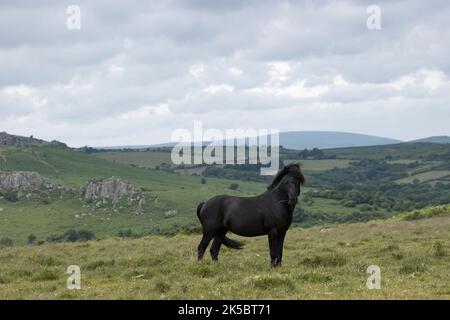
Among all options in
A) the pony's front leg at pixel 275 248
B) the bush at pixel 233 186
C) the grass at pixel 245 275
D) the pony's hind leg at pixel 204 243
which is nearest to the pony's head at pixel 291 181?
the pony's front leg at pixel 275 248

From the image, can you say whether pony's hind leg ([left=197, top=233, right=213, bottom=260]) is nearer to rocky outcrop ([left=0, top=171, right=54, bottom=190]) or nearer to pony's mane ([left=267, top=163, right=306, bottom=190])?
pony's mane ([left=267, top=163, right=306, bottom=190])

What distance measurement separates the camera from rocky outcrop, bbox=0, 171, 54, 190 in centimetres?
17455

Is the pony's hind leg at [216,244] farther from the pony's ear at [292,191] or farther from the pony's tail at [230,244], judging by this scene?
the pony's ear at [292,191]

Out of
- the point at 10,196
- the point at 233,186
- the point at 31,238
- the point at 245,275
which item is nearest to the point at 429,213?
the point at 245,275

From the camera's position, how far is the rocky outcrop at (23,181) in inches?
6872

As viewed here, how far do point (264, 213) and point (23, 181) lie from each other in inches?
6680

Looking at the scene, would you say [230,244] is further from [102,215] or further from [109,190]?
[109,190]

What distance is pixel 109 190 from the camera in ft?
553

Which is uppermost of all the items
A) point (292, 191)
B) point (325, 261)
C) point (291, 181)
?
point (291, 181)

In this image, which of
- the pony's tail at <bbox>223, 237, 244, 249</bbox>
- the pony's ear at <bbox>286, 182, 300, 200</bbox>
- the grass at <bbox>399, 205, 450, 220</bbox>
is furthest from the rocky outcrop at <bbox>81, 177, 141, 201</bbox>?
the pony's ear at <bbox>286, 182, 300, 200</bbox>

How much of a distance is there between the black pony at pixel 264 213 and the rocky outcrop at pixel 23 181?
536 feet

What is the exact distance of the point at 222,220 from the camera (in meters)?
18.5

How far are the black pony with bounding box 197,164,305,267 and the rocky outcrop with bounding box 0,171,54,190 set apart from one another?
536ft

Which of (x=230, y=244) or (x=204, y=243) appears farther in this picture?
(x=230, y=244)
